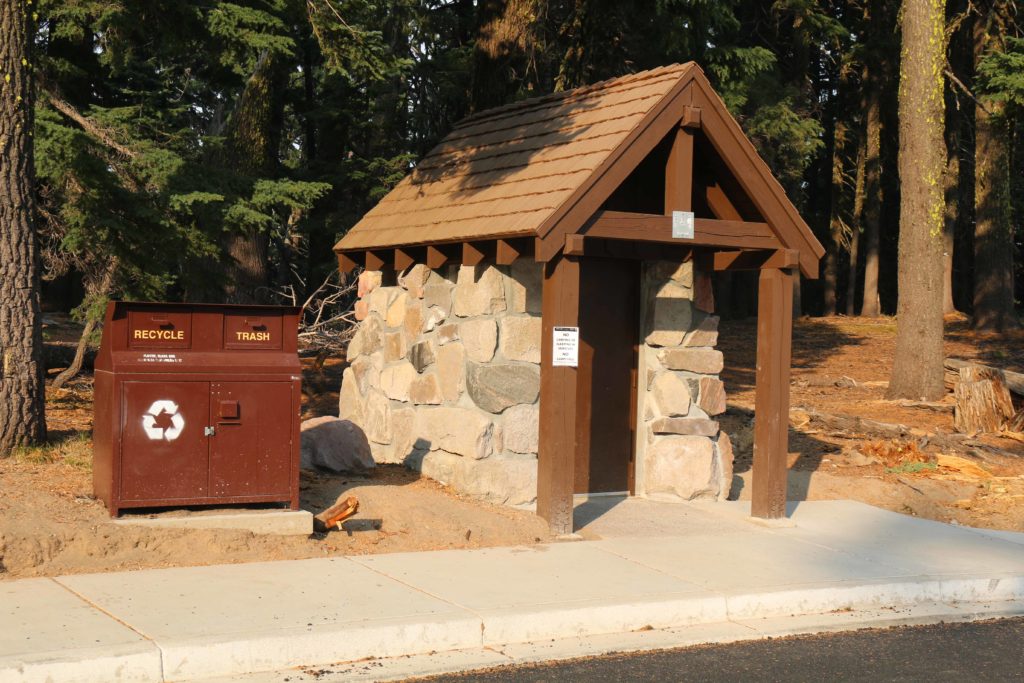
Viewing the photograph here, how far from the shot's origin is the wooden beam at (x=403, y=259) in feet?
36.2

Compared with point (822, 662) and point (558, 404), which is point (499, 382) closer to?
point (558, 404)

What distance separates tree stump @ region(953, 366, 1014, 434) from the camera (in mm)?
14836

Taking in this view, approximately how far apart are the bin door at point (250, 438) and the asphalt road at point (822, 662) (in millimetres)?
2741

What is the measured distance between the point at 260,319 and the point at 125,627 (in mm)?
2741

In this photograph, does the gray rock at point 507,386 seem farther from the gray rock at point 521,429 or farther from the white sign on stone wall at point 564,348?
the white sign on stone wall at point 564,348

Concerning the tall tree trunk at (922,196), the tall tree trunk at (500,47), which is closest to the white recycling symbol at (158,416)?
the tall tree trunk at (500,47)

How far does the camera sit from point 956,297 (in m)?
42.7

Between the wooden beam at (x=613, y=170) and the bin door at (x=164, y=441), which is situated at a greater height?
the wooden beam at (x=613, y=170)

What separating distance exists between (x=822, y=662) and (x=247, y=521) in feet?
12.8

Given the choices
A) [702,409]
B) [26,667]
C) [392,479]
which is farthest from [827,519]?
[26,667]

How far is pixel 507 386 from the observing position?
379 inches

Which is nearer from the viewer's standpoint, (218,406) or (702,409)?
(218,406)

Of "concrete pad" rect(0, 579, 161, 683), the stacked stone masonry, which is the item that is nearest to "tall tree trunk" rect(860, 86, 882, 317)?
the stacked stone masonry

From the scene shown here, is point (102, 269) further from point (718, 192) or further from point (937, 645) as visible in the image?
point (937, 645)
